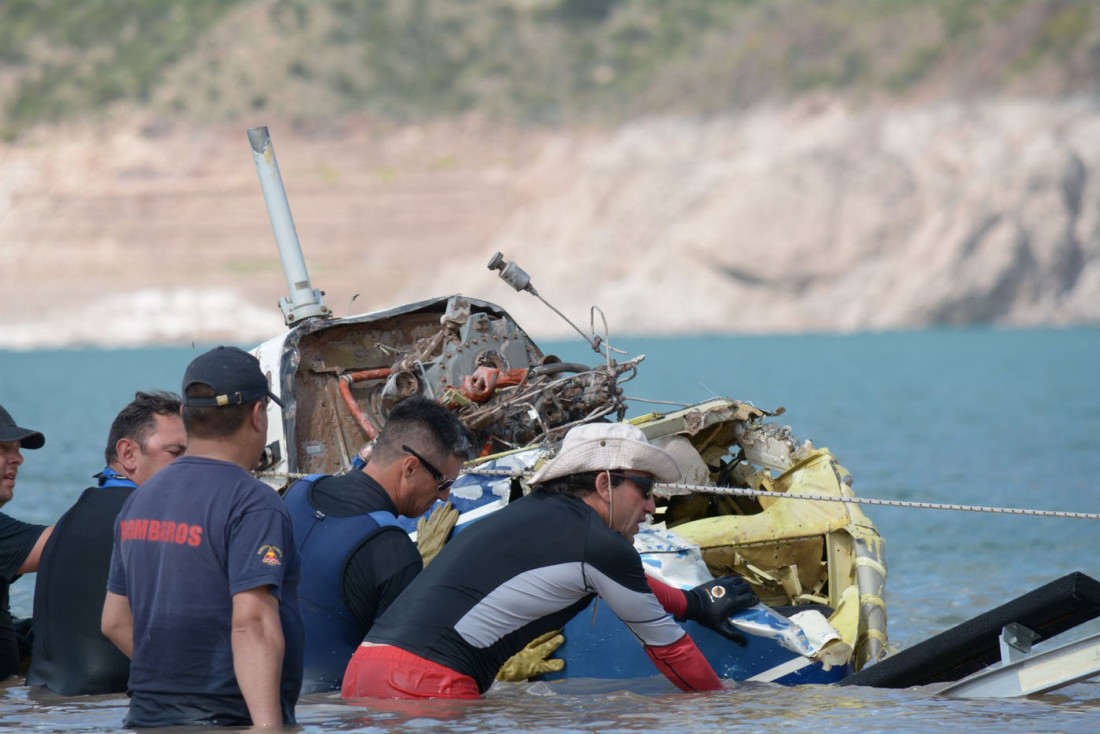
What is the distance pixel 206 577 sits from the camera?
4176 millimetres

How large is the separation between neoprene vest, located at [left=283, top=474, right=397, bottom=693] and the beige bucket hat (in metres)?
0.78

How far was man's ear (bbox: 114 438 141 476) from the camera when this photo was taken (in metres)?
5.82

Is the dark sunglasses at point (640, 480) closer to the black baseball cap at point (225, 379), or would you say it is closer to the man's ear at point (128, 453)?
the black baseball cap at point (225, 379)

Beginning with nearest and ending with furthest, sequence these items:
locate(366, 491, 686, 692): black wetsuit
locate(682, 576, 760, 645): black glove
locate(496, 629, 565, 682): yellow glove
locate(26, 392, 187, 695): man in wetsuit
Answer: locate(366, 491, 686, 692): black wetsuit → locate(26, 392, 187, 695): man in wetsuit → locate(682, 576, 760, 645): black glove → locate(496, 629, 565, 682): yellow glove

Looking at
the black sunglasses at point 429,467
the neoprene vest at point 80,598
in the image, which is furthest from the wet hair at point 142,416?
the black sunglasses at point 429,467

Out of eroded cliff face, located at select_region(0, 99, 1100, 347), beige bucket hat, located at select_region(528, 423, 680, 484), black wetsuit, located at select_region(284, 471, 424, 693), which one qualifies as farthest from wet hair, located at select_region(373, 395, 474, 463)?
eroded cliff face, located at select_region(0, 99, 1100, 347)

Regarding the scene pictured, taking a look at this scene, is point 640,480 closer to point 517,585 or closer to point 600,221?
point 517,585

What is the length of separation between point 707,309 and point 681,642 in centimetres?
7501

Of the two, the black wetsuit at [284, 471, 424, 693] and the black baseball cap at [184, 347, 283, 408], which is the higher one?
the black baseball cap at [184, 347, 283, 408]

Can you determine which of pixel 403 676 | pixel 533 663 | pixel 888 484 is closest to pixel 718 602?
pixel 533 663

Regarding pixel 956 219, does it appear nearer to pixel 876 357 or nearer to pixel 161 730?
pixel 876 357

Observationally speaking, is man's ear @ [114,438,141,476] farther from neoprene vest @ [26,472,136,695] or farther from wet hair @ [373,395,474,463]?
wet hair @ [373,395,474,463]

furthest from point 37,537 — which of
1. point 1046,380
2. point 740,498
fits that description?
point 1046,380

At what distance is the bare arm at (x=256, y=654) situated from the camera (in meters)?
4.10
